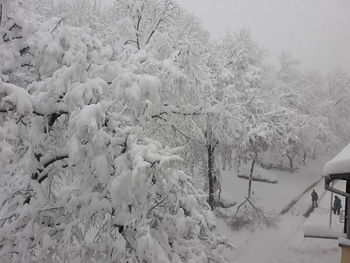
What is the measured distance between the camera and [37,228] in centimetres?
466

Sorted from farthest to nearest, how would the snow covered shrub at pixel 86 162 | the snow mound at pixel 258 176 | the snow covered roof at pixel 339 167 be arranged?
the snow mound at pixel 258 176 < the snow covered roof at pixel 339 167 < the snow covered shrub at pixel 86 162

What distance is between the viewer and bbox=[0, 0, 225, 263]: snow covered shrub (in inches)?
155

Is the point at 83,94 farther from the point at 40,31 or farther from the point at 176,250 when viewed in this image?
the point at 176,250

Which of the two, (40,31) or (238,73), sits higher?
(238,73)

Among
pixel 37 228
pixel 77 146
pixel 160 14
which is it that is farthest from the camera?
pixel 160 14

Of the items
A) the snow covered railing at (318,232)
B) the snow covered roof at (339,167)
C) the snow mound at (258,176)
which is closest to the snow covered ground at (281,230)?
the snow mound at (258,176)

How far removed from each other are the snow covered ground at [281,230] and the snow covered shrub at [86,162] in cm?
1028

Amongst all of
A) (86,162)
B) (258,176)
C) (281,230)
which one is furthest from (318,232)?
(258,176)

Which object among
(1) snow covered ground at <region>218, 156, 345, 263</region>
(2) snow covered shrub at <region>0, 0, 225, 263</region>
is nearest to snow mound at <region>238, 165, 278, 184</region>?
(1) snow covered ground at <region>218, 156, 345, 263</region>

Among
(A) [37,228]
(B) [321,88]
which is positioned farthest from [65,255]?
(B) [321,88]

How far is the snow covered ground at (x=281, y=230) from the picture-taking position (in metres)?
15.2

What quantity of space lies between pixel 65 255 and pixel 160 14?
858 cm

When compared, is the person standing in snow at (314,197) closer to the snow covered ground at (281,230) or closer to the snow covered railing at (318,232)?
the snow covered ground at (281,230)

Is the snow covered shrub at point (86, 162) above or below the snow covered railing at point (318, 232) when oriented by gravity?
above
